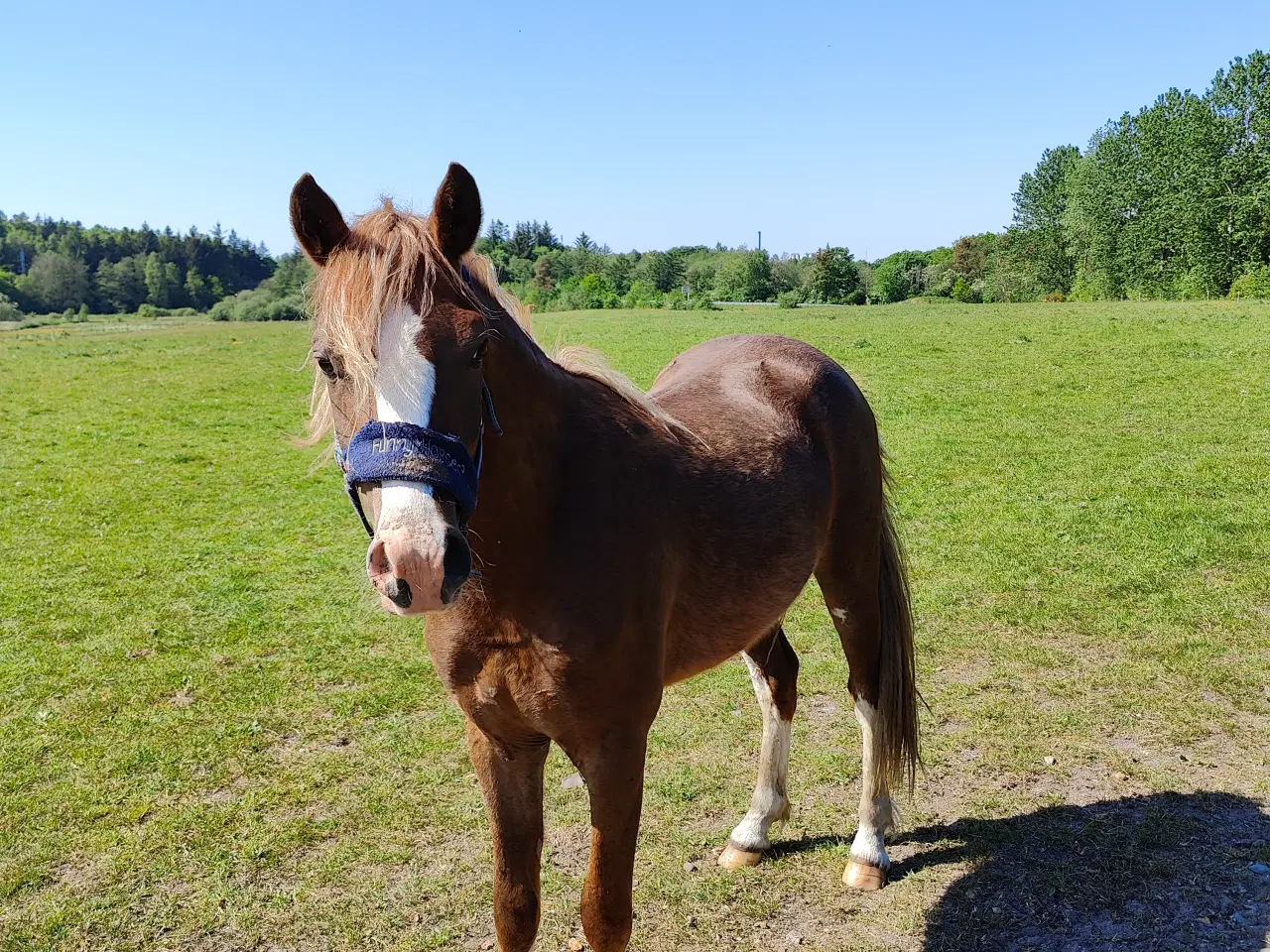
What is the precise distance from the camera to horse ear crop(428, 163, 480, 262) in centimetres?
190

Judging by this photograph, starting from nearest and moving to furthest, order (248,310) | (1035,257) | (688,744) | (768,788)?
A: (768,788)
(688,744)
(248,310)
(1035,257)

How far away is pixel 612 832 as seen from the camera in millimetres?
2424

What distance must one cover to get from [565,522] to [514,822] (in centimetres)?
105

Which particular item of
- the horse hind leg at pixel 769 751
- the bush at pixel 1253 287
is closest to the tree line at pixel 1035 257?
the bush at pixel 1253 287

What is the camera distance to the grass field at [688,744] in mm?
3264

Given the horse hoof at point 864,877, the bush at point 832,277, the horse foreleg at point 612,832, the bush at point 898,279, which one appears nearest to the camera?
the horse foreleg at point 612,832

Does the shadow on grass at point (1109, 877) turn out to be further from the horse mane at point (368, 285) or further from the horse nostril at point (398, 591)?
the horse mane at point (368, 285)

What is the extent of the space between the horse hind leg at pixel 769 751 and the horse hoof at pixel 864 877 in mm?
374

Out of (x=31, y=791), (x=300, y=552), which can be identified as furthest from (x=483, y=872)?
(x=300, y=552)

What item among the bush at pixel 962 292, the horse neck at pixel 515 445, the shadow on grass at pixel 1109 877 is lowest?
the shadow on grass at pixel 1109 877

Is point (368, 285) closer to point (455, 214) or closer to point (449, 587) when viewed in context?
point (455, 214)

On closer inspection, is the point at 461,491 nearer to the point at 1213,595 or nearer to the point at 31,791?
the point at 31,791

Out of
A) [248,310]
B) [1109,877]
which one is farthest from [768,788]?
[248,310]

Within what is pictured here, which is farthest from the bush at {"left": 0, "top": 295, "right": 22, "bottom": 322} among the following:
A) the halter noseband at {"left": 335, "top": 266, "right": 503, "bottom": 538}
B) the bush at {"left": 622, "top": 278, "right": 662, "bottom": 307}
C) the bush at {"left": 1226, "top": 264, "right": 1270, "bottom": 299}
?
the bush at {"left": 1226, "top": 264, "right": 1270, "bottom": 299}
